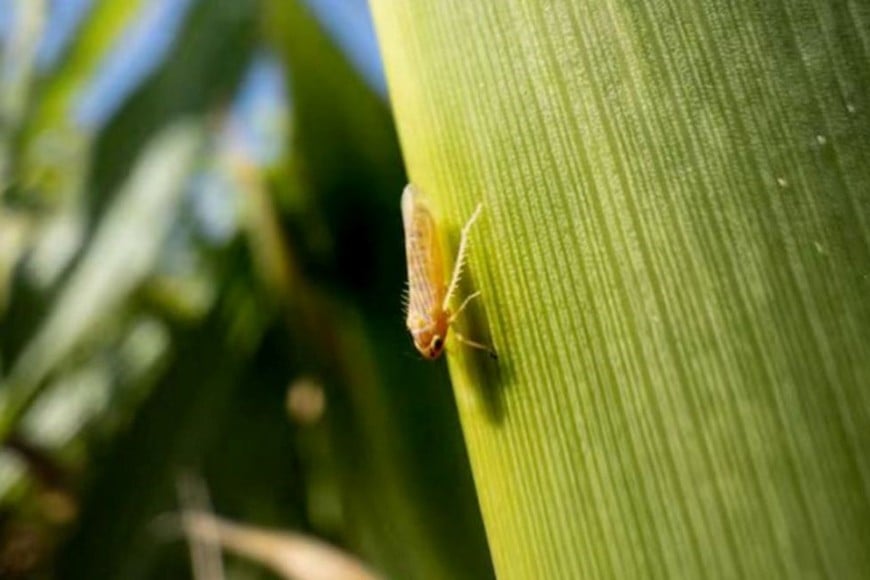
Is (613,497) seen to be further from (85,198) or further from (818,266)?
(85,198)

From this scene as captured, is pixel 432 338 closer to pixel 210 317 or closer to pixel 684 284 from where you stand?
pixel 684 284

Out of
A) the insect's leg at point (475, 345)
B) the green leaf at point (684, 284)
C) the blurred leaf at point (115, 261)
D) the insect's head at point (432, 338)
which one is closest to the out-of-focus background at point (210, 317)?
the blurred leaf at point (115, 261)

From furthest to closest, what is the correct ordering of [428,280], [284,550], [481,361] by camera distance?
[284,550]
[428,280]
[481,361]

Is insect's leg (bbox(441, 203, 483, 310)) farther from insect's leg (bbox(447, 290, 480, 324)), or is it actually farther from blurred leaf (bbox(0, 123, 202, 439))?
blurred leaf (bbox(0, 123, 202, 439))

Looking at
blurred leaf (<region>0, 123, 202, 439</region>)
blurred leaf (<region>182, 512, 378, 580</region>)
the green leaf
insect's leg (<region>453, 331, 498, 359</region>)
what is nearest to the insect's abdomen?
insect's leg (<region>453, 331, 498, 359</region>)

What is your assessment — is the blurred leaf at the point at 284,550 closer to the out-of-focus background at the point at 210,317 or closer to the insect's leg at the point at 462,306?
the out-of-focus background at the point at 210,317

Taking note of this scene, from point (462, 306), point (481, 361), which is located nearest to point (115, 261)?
point (462, 306)

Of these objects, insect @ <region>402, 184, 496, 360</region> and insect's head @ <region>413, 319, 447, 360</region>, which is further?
insect's head @ <region>413, 319, 447, 360</region>
